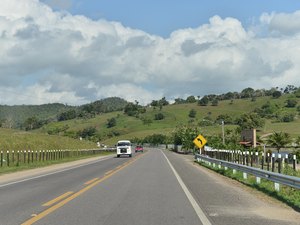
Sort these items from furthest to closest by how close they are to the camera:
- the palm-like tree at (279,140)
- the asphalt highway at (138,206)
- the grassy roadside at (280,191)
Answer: the palm-like tree at (279,140) < the grassy roadside at (280,191) < the asphalt highway at (138,206)

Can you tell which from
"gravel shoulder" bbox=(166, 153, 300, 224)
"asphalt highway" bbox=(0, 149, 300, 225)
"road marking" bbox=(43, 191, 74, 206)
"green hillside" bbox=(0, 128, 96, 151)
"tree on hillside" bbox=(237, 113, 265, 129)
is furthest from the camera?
"tree on hillside" bbox=(237, 113, 265, 129)

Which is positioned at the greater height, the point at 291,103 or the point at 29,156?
the point at 291,103

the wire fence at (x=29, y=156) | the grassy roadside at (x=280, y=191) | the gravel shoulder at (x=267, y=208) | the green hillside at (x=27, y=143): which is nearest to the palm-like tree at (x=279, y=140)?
the wire fence at (x=29, y=156)

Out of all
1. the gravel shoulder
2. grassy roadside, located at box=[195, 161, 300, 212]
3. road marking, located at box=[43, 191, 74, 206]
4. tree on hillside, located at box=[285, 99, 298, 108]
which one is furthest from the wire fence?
tree on hillside, located at box=[285, 99, 298, 108]

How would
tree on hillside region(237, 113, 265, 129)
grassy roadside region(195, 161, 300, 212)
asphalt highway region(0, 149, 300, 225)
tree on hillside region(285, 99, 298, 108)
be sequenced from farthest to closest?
tree on hillside region(285, 99, 298, 108), tree on hillside region(237, 113, 265, 129), grassy roadside region(195, 161, 300, 212), asphalt highway region(0, 149, 300, 225)

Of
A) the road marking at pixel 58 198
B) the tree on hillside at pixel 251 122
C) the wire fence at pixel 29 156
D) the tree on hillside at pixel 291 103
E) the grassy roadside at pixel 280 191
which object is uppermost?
the tree on hillside at pixel 291 103

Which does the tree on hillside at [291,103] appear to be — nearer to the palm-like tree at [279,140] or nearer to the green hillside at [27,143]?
the palm-like tree at [279,140]

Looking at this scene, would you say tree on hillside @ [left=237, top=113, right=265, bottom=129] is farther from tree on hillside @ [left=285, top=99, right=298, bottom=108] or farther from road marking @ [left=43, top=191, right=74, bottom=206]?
road marking @ [left=43, top=191, right=74, bottom=206]

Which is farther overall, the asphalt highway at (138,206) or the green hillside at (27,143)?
the green hillside at (27,143)

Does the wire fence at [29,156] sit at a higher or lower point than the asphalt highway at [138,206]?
higher

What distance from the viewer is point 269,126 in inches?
6107

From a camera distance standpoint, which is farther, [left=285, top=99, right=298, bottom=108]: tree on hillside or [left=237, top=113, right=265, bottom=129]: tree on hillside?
[left=285, top=99, right=298, bottom=108]: tree on hillside

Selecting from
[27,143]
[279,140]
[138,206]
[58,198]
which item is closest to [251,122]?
[279,140]

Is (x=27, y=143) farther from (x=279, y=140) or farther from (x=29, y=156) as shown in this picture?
(x=279, y=140)
